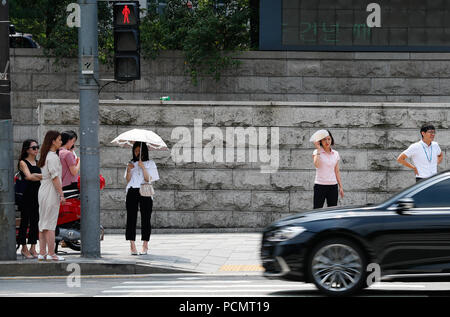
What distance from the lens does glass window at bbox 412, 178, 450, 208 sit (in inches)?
356

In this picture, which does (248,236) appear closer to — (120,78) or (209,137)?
(209,137)

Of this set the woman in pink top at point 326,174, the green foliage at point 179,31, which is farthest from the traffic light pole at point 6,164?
the green foliage at point 179,31

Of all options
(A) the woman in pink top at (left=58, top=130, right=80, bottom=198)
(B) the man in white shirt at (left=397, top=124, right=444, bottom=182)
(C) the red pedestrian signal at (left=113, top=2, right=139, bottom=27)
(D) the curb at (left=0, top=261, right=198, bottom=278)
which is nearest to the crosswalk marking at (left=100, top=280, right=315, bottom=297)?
(D) the curb at (left=0, top=261, right=198, bottom=278)

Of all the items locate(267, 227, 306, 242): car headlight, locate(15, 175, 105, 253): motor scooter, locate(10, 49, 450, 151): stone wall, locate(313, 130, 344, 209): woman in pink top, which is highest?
locate(10, 49, 450, 151): stone wall

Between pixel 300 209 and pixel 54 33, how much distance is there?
8.51 m

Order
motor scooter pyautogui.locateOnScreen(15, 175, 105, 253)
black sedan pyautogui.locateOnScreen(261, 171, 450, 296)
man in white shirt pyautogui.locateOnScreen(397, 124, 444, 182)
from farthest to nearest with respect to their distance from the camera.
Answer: man in white shirt pyautogui.locateOnScreen(397, 124, 444, 182) → motor scooter pyautogui.locateOnScreen(15, 175, 105, 253) → black sedan pyautogui.locateOnScreen(261, 171, 450, 296)

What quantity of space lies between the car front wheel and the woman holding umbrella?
15.3ft

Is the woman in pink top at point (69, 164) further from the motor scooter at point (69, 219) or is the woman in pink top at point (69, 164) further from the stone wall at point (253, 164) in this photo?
the stone wall at point (253, 164)

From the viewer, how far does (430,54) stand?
2100 cm

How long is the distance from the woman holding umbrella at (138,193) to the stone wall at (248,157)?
3.70 meters

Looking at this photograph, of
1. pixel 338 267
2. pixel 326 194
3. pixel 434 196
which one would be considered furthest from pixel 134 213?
pixel 434 196

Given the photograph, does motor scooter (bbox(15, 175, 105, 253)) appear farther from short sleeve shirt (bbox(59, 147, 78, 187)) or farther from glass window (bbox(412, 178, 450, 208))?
glass window (bbox(412, 178, 450, 208))

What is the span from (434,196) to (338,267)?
130cm
